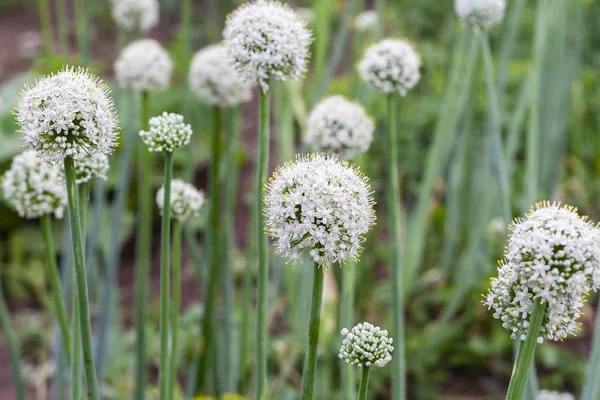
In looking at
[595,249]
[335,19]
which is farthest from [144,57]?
[335,19]

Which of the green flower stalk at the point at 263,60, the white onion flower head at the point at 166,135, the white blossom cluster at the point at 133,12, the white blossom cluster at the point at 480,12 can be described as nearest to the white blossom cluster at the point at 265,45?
the green flower stalk at the point at 263,60

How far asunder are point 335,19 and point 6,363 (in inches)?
126

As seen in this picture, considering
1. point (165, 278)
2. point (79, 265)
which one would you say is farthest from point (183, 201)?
point (79, 265)

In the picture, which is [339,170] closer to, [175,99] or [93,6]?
[175,99]

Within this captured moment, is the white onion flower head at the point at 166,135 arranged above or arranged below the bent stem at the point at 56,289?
above

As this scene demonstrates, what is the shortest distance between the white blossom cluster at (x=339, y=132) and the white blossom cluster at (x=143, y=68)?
524 mm

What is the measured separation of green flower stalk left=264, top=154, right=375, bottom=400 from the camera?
2.78 ft

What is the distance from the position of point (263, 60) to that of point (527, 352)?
641 mm

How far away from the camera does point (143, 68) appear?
1.78 m

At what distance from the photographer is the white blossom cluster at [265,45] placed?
45.0 inches

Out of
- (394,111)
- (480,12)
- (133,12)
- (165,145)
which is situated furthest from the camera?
(133,12)

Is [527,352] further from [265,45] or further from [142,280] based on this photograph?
[142,280]

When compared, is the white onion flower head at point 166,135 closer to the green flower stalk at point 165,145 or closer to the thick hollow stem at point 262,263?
the green flower stalk at point 165,145

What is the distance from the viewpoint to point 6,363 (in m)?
2.72
